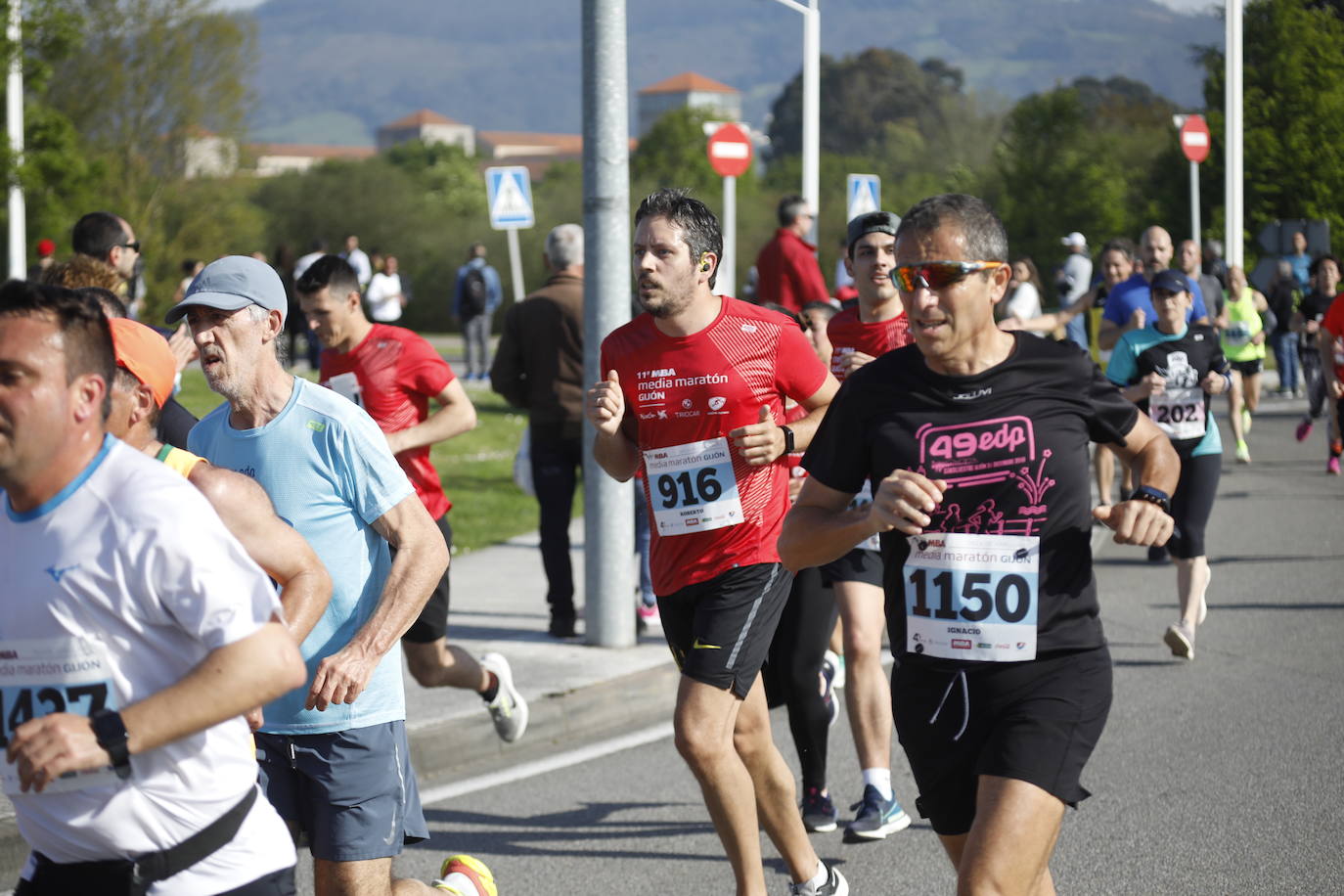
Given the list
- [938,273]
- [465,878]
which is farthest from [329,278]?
[938,273]

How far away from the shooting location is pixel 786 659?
5680 mm

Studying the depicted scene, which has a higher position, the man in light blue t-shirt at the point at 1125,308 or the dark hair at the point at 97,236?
the dark hair at the point at 97,236

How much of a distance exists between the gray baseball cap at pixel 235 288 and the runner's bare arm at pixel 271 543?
23.1 inches

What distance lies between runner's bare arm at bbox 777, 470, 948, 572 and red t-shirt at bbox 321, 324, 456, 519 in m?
2.86

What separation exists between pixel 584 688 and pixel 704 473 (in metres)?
2.73

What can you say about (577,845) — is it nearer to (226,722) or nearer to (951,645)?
(951,645)

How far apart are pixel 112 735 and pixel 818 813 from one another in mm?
3704

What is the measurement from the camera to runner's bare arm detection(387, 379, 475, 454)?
20.7ft

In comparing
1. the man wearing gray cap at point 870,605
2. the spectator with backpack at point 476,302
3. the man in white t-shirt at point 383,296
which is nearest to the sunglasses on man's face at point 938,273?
the man wearing gray cap at point 870,605

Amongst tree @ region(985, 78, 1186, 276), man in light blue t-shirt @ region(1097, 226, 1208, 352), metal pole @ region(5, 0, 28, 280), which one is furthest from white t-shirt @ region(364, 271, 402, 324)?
tree @ region(985, 78, 1186, 276)

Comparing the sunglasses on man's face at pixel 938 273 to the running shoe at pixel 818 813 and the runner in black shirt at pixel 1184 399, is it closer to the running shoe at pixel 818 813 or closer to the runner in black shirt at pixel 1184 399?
the running shoe at pixel 818 813

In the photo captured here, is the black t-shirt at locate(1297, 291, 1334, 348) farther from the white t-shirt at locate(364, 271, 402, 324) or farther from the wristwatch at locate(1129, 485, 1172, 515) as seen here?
the wristwatch at locate(1129, 485, 1172, 515)

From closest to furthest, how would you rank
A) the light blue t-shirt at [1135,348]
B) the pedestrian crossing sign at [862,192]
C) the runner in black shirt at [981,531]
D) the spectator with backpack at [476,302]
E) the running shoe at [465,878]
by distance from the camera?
the runner in black shirt at [981,531], the running shoe at [465,878], the light blue t-shirt at [1135,348], the pedestrian crossing sign at [862,192], the spectator with backpack at [476,302]

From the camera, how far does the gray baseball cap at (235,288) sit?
380 cm
